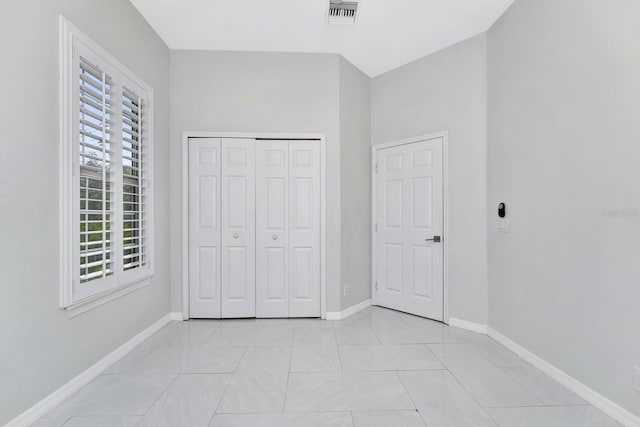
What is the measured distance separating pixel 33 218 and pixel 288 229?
7.18 ft

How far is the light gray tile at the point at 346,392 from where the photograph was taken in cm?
Result: 194

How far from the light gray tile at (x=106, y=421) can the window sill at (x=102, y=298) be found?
632 millimetres

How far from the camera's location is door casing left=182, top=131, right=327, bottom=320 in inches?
137

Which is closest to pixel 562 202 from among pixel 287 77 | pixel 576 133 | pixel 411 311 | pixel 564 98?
pixel 576 133

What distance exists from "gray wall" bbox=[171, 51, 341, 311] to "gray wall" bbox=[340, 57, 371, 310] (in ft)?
0.37

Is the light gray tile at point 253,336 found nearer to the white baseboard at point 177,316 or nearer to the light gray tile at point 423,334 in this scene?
the white baseboard at point 177,316

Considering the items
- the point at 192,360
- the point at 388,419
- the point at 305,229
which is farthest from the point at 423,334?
the point at 192,360

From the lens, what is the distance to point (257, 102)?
3.54m

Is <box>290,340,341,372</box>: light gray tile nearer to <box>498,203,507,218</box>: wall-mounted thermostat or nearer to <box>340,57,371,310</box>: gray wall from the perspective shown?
<box>340,57,371,310</box>: gray wall

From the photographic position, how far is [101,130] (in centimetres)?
234

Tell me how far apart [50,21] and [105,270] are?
5.43ft

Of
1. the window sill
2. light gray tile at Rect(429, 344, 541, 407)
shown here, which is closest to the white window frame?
the window sill

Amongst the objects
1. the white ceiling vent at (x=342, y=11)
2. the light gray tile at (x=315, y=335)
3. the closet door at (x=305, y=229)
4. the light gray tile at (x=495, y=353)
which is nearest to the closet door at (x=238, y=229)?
the closet door at (x=305, y=229)

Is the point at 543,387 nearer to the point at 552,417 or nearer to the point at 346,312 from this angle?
the point at 552,417
